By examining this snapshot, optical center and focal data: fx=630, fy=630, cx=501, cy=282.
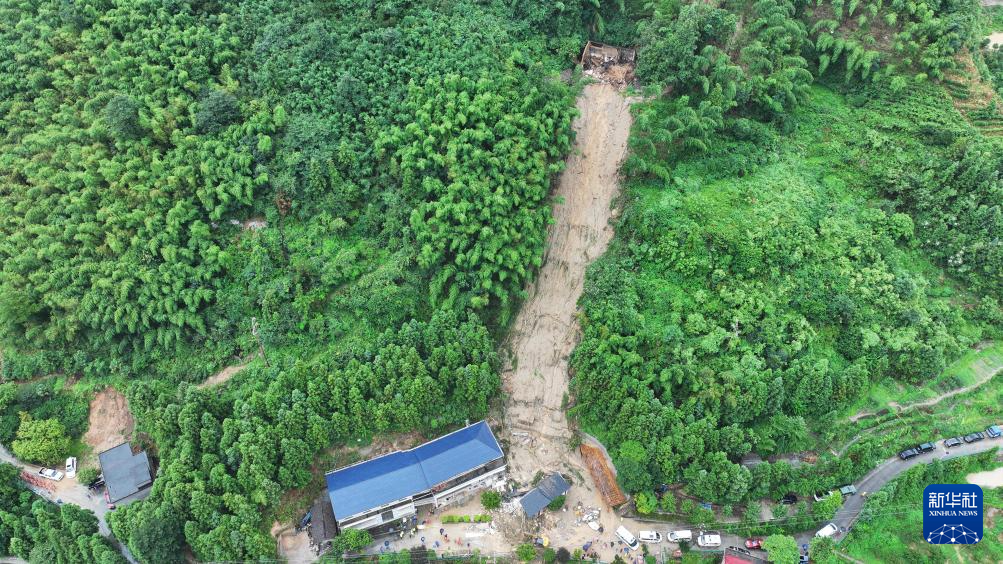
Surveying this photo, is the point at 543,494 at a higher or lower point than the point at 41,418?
higher

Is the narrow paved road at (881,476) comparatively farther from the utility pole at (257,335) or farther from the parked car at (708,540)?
the utility pole at (257,335)

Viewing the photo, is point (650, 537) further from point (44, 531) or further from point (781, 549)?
point (44, 531)

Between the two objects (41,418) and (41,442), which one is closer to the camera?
(41,442)

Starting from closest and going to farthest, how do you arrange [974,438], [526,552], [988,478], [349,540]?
Result: [349,540] < [526,552] < [988,478] < [974,438]

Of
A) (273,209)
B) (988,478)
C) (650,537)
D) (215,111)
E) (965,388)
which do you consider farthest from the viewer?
(215,111)

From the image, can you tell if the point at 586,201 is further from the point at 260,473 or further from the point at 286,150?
the point at 260,473

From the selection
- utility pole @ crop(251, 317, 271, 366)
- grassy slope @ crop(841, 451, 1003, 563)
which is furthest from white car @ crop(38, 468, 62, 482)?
grassy slope @ crop(841, 451, 1003, 563)

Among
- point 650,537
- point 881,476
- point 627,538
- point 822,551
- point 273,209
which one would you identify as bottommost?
point 627,538

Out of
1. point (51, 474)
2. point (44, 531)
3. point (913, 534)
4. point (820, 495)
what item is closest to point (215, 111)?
point (51, 474)

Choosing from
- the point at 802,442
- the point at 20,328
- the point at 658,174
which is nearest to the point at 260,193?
the point at 20,328
